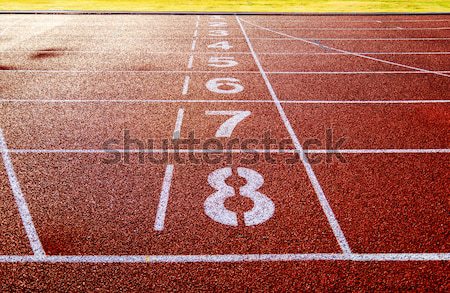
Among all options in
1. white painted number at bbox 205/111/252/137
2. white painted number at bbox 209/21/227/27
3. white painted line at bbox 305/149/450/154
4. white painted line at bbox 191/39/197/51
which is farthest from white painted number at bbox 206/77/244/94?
white painted number at bbox 209/21/227/27

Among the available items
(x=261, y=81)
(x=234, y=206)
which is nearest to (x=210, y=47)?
(x=261, y=81)

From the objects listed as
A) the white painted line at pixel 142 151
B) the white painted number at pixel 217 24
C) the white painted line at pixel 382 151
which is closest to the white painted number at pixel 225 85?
the white painted line at pixel 142 151

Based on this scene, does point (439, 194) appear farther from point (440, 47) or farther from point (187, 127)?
point (440, 47)

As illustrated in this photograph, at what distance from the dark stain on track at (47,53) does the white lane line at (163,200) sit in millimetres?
7291

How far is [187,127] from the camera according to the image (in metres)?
6.85

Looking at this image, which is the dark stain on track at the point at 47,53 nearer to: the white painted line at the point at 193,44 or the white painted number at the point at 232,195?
the white painted line at the point at 193,44

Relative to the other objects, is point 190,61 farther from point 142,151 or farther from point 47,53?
point 142,151

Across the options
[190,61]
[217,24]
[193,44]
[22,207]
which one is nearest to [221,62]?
[190,61]

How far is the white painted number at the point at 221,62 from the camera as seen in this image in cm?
1062

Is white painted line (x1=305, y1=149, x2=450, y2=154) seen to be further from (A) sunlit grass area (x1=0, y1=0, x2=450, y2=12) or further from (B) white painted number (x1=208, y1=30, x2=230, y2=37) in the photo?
(A) sunlit grass area (x1=0, y1=0, x2=450, y2=12)

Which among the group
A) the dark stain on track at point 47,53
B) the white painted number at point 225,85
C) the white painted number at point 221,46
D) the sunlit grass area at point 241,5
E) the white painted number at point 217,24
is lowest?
the white painted number at point 225,85

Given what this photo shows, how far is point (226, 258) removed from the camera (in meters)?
4.03

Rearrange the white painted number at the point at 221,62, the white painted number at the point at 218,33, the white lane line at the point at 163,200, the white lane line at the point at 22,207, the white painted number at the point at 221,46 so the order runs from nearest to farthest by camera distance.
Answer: the white lane line at the point at 22,207 < the white lane line at the point at 163,200 < the white painted number at the point at 221,62 < the white painted number at the point at 221,46 < the white painted number at the point at 218,33

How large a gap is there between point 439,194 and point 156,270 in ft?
11.3
